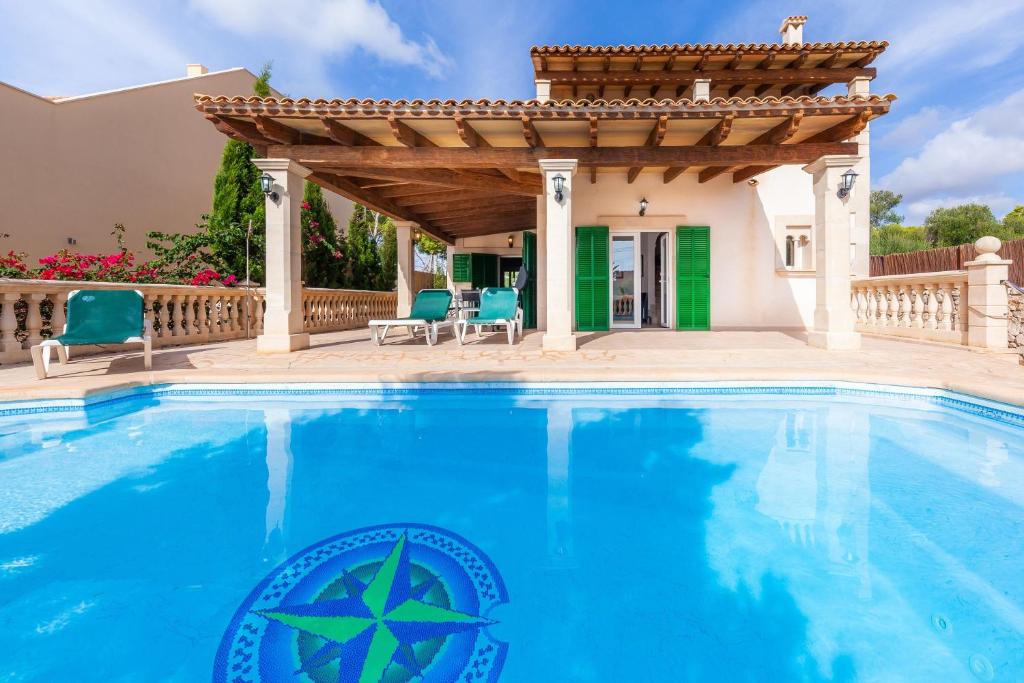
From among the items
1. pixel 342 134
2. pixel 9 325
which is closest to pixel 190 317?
pixel 9 325

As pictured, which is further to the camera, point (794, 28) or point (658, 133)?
point (794, 28)

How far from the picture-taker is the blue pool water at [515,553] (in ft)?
4.69

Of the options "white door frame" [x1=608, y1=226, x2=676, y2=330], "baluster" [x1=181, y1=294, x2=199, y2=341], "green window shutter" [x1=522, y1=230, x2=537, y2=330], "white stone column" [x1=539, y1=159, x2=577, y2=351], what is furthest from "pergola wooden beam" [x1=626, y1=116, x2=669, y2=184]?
"baluster" [x1=181, y1=294, x2=199, y2=341]

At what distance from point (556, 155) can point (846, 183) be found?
163 inches

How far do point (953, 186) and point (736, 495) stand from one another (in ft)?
565

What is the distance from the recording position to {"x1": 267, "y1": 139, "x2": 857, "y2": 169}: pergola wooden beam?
260 inches

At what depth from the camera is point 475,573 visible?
184cm

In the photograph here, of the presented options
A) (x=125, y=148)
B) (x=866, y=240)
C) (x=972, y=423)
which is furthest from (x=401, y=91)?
(x=972, y=423)

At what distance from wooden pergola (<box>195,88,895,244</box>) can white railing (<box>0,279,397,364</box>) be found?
283 cm

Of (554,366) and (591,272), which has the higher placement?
(591,272)

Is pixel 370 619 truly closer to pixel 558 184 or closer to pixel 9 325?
pixel 558 184

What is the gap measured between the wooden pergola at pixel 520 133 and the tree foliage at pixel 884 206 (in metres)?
54.3

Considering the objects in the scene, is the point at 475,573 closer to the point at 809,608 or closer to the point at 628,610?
the point at 628,610

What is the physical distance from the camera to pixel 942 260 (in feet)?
44.2
